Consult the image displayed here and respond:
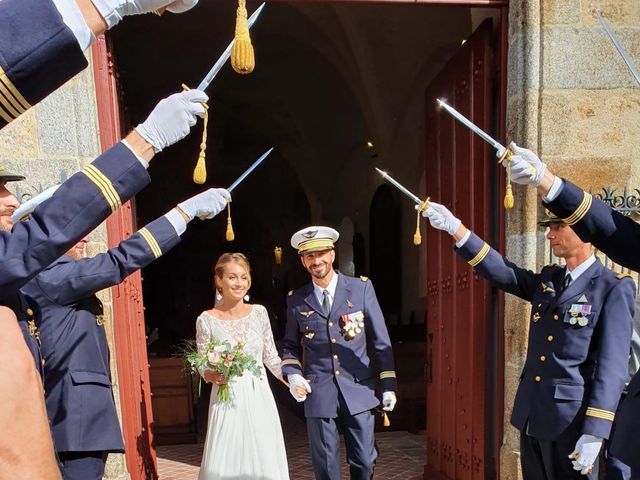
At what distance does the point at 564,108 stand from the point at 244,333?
2.82 m

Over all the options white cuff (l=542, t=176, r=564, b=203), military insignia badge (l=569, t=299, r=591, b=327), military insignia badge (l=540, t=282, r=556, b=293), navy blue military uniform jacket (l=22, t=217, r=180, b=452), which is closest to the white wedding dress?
navy blue military uniform jacket (l=22, t=217, r=180, b=452)

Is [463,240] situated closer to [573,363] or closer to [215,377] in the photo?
[573,363]

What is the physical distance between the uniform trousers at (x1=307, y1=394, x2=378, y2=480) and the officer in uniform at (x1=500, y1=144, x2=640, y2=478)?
5.69ft

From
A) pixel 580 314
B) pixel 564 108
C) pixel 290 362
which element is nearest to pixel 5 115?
pixel 580 314

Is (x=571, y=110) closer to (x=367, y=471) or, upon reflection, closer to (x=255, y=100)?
(x=367, y=471)

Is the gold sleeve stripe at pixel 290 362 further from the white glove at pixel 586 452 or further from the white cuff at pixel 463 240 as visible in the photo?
the white glove at pixel 586 452

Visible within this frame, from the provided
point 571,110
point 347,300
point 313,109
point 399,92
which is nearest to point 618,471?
point 347,300

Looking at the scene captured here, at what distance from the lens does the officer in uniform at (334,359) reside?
3.66 meters

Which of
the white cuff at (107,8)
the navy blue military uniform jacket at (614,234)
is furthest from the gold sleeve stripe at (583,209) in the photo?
the white cuff at (107,8)

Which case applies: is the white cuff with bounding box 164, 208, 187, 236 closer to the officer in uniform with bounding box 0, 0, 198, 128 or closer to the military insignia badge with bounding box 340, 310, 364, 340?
the military insignia badge with bounding box 340, 310, 364, 340

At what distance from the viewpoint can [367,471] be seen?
3.65 metres

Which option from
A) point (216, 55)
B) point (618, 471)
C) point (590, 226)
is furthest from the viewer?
point (216, 55)

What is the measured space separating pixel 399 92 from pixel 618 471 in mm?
7089

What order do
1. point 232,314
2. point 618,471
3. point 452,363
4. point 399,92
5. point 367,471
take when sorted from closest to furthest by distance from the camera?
point 618,471, point 367,471, point 232,314, point 452,363, point 399,92
